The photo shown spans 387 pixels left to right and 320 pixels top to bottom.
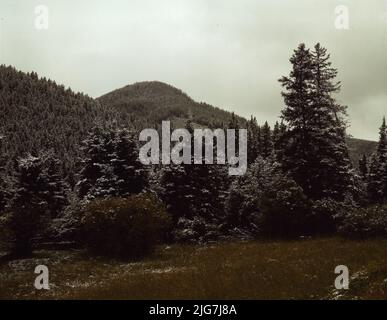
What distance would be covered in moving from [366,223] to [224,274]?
1070 centimetres

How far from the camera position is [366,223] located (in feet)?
91.9

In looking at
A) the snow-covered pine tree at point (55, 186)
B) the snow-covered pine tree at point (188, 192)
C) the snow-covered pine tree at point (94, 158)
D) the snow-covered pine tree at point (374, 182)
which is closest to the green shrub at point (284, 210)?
the snow-covered pine tree at point (188, 192)

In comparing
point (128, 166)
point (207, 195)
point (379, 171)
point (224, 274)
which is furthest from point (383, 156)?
point (224, 274)

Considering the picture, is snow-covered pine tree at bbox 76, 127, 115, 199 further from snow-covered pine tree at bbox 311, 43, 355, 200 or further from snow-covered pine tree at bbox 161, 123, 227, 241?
snow-covered pine tree at bbox 311, 43, 355, 200

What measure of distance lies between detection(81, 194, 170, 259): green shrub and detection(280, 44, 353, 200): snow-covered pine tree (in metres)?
→ 10.8

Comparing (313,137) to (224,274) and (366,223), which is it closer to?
(366,223)

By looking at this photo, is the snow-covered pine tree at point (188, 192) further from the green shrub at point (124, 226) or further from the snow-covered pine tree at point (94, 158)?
the green shrub at point (124, 226)

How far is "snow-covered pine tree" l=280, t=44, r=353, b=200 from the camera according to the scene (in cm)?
3584

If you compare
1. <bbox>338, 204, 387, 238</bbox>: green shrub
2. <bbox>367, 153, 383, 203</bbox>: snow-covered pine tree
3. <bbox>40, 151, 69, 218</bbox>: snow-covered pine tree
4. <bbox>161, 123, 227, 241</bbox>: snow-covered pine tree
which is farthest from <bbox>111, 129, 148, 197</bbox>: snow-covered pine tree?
<bbox>367, 153, 383, 203</bbox>: snow-covered pine tree

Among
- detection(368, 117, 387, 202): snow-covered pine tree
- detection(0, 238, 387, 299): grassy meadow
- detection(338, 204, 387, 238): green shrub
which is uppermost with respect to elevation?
detection(368, 117, 387, 202): snow-covered pine tree

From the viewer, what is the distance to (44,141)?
183m

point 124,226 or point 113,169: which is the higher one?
point 113,169
